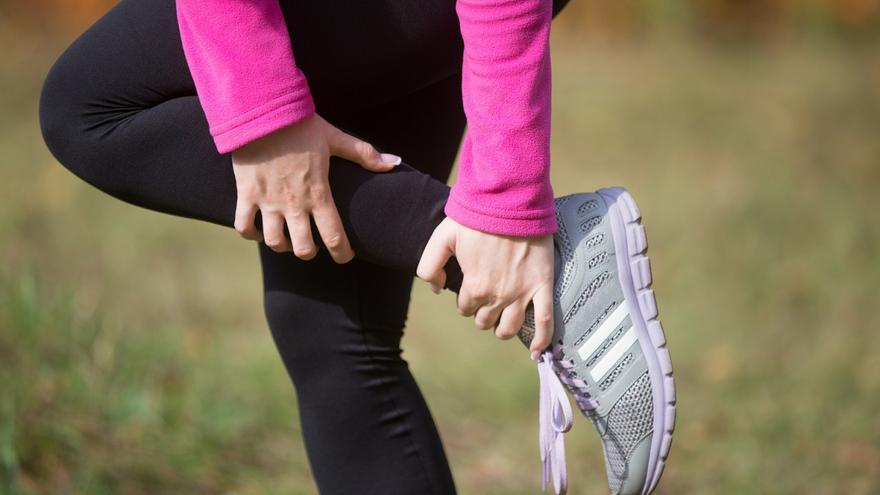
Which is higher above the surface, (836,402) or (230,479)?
(836,402)

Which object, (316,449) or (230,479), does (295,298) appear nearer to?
(316,449)

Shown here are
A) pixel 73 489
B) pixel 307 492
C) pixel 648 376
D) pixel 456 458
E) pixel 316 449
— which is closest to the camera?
pixel 648 376

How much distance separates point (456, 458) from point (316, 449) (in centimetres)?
147

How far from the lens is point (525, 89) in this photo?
3.41 ft

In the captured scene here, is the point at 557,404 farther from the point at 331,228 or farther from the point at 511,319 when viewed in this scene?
the point at 331,228

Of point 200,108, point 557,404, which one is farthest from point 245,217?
point 557,404

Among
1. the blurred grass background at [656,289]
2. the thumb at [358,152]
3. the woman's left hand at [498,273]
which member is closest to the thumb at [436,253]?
the woman's left hand at [498,273]

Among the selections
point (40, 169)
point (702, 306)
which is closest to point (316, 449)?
point (702, 306)

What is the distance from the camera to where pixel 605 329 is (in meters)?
1.18

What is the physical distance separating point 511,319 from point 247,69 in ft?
1.39

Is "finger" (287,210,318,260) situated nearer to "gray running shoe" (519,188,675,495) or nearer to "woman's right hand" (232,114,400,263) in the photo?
"woman's right hand" (232,114,400,263)

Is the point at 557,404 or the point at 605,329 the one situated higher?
the point at 605,329

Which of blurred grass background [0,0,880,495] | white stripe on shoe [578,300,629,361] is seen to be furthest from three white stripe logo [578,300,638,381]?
blurred grass background [0,0,880,495]

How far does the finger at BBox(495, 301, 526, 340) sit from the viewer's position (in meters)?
1.13
